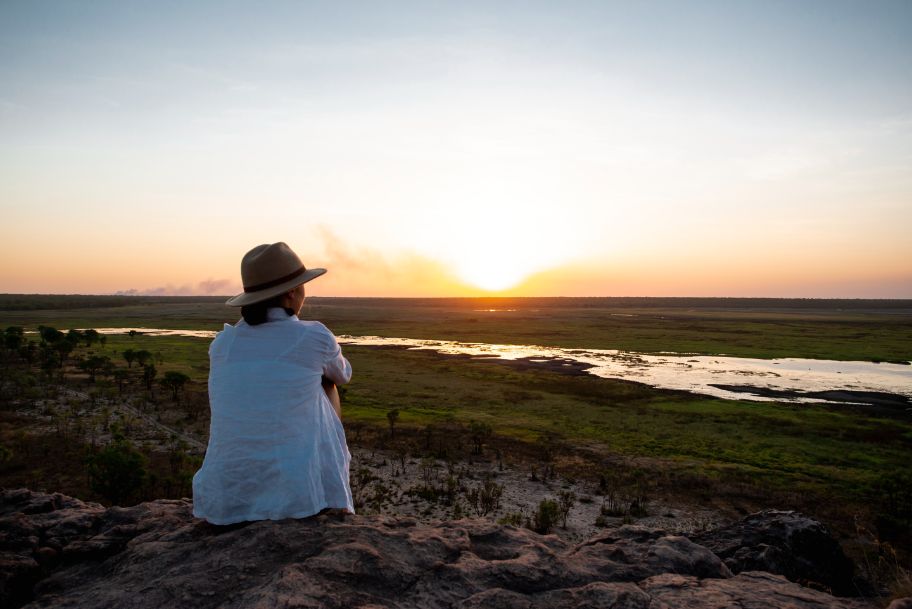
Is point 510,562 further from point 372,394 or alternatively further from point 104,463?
point 372,394

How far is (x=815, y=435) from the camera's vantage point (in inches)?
859

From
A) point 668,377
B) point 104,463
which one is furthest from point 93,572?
point 668,377

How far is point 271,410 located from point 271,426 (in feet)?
0.38

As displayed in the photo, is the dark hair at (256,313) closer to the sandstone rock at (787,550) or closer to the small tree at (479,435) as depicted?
the sandstone rock at (787,550)

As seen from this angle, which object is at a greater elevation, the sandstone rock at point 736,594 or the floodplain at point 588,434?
the sandstone rock at point 736,594

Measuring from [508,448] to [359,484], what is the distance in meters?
6.39

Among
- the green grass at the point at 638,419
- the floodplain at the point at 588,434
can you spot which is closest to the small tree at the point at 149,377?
the floodplain at the point at 588,434

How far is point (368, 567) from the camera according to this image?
3502mm

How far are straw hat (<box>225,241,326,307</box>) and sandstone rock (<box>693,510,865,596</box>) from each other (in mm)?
4745

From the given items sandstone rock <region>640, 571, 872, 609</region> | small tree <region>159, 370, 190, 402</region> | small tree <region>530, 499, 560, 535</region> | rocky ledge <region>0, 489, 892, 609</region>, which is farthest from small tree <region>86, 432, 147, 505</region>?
small tree <region>159, 370, 190, 402</region>

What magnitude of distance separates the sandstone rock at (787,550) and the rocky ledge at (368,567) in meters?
0.02

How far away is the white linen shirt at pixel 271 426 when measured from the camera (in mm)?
3533

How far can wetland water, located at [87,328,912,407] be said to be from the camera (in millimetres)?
30594

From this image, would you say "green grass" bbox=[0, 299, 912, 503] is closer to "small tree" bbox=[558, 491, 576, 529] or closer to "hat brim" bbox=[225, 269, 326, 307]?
"small tree" bbox=[558, 491, 576, 529]
